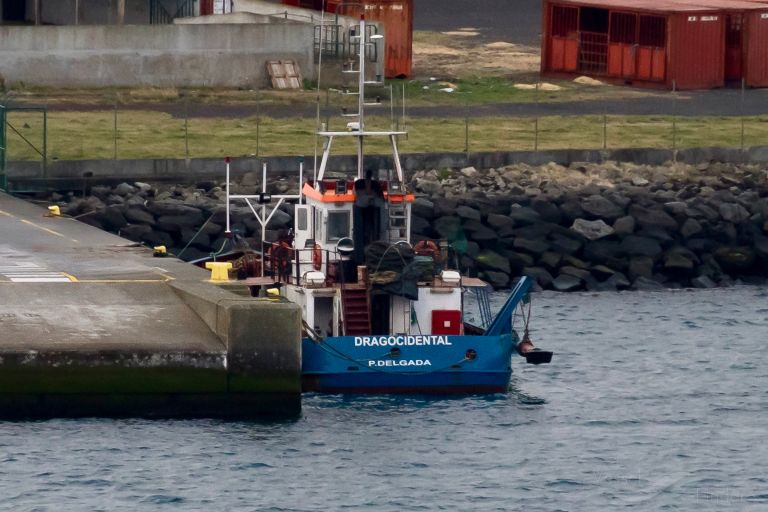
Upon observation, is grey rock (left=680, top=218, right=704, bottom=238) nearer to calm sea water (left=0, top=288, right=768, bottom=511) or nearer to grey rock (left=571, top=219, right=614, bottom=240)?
grey rock (left=571, top=219, right=614, bottom=240)

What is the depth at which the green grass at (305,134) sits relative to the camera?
2131 inches

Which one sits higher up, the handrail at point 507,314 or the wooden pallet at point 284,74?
the wooden pallet at point 284,74

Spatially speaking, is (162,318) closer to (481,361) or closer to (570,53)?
(481,361)

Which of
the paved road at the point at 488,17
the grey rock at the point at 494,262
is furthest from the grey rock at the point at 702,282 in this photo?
the paved road at the point at 488,17

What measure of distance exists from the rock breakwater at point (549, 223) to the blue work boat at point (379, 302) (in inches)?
414

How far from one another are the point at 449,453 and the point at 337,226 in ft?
18.3

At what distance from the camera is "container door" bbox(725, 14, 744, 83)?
6531 centimetres

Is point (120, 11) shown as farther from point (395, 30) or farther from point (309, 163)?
point (309, 163)

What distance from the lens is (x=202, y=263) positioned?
148 feet

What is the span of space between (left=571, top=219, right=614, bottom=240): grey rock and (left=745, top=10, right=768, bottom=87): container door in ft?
52.6

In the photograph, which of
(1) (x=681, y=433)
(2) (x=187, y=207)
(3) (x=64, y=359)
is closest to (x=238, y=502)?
(3) (x=64, y=359)

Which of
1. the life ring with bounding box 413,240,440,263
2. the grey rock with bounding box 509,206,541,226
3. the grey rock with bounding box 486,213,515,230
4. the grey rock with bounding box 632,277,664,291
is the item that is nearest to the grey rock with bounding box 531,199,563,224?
the grey rock with bounding box 509,206,541,226

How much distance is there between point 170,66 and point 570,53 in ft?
42.6

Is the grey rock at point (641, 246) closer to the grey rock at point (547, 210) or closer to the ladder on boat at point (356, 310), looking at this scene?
the grey rock at point (547, 210)
